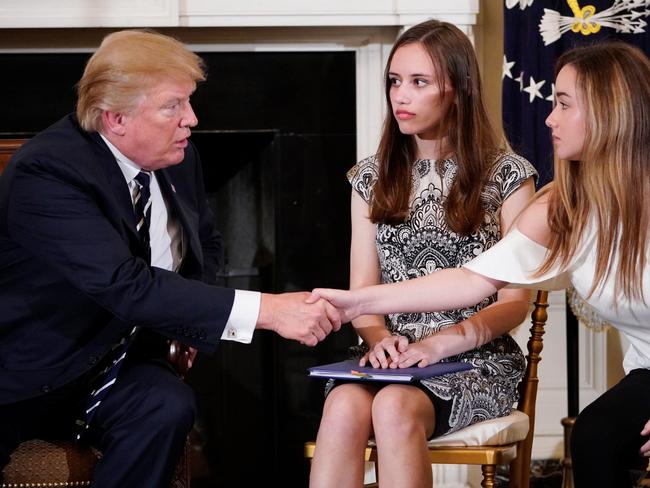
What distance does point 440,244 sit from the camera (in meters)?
2.69

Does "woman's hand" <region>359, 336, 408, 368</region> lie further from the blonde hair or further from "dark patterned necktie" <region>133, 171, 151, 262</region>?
the blonde hair

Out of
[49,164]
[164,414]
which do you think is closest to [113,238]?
[49,164]

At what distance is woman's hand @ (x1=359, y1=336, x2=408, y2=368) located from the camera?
245cm

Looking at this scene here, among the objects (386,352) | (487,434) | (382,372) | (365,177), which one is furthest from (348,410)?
(365,177)

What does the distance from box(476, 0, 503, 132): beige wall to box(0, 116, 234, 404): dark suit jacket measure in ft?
6.09

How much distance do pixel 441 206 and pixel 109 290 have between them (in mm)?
913

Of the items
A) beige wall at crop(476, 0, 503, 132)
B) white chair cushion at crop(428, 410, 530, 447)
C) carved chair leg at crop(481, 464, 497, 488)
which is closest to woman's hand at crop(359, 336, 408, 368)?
white chair cushion at crop(428, 410, 530, 447)

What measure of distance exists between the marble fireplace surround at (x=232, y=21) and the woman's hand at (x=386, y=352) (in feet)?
4.32

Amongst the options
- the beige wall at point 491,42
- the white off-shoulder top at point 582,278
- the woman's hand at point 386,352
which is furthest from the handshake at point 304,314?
the beige wall at point 491,42

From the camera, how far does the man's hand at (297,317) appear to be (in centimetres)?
244

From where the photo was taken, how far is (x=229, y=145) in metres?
3.89

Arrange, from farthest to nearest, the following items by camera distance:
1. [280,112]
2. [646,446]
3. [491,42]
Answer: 1. [491,42]
2. [280,112]
3. [646,446]

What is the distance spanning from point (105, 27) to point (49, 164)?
134 centimetres

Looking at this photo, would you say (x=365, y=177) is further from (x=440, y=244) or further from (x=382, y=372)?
(x=382, y=372)
